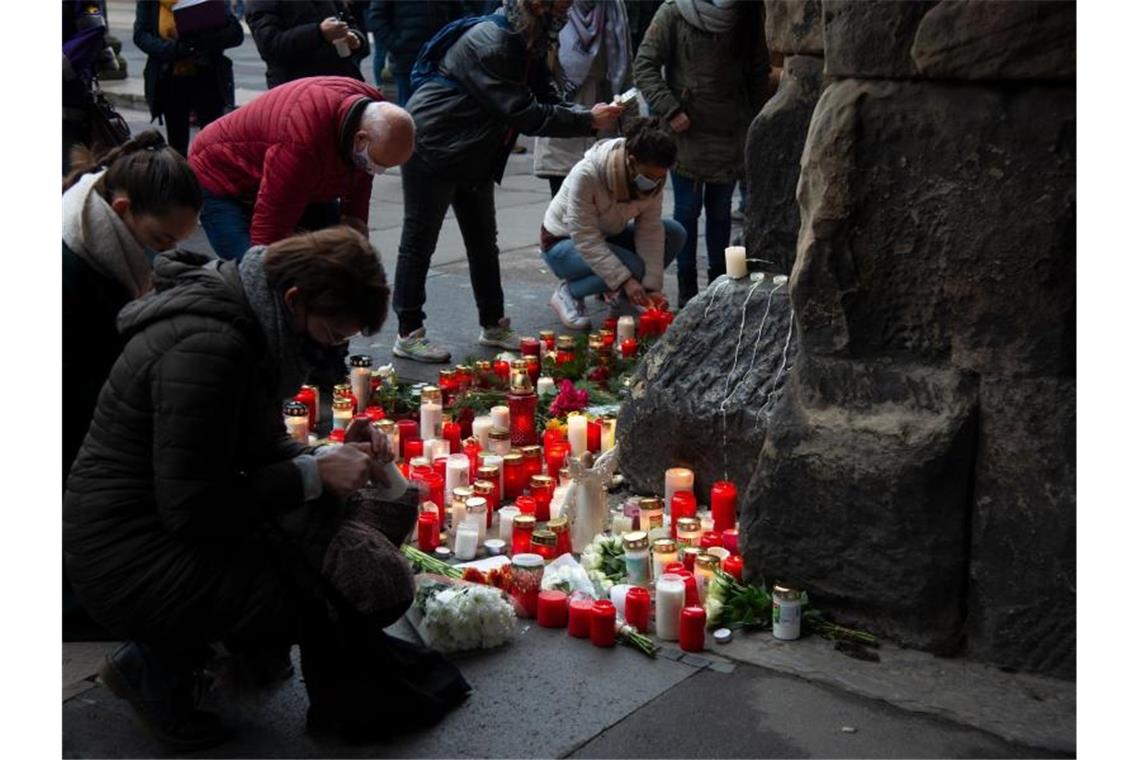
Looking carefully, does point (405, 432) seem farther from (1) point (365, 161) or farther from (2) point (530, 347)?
(2) point (530, 347)

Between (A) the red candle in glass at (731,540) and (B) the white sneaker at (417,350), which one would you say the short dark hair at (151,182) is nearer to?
(A) the red candle in glass at (731,540)

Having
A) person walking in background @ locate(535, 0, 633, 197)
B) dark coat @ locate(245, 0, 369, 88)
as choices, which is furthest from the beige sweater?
dark coat @ locate(245, 0, 369, 88)

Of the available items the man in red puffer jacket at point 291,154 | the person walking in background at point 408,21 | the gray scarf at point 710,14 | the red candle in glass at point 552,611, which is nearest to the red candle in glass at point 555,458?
the man in red puffer jacket at point 291,154

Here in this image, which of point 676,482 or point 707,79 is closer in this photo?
point 676,482

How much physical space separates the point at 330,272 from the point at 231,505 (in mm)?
543

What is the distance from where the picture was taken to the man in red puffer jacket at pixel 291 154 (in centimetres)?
528

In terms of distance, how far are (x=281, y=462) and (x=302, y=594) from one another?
0.30 m

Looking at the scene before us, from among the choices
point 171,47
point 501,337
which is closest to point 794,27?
point 501,337

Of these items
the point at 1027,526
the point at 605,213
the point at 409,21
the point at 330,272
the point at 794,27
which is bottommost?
the point at 1027,526

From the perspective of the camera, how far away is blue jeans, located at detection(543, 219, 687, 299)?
7.23 metres

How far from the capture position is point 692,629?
386 cm

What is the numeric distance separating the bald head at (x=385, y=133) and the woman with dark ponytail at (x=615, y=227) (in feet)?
5.01

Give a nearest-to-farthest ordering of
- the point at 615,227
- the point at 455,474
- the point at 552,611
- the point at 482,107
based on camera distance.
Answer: the point at 552,611, the point at 455,474, the point at 482,107, the point at 615,227

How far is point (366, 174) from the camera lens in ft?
18.3
